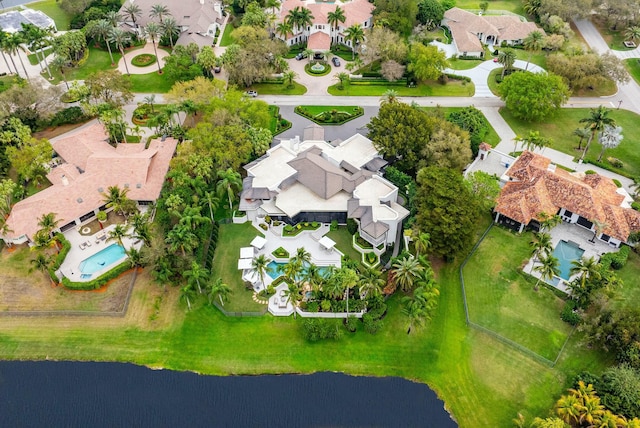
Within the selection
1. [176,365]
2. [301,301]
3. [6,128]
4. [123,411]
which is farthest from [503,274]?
[6,128]

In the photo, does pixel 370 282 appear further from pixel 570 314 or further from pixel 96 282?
pixel 96 282

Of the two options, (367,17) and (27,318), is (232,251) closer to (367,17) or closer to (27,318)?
(27,318)

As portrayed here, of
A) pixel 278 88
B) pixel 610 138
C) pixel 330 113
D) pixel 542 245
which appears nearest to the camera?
pixel 542 245

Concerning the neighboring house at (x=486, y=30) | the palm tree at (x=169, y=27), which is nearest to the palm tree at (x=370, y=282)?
the neighboring house at (x=486, y=30)

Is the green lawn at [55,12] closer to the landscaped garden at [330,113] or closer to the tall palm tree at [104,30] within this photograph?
the tall palm tree at [104,30]

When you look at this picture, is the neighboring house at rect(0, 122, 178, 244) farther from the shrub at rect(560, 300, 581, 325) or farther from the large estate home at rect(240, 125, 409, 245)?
the shrub at rect(560, 300, 581, 325)

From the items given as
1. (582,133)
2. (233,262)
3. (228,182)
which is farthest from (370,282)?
(582,133)

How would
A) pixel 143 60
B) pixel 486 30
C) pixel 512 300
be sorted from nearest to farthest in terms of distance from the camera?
pixel 512 300, pixel 143 60, pixel 486 30
